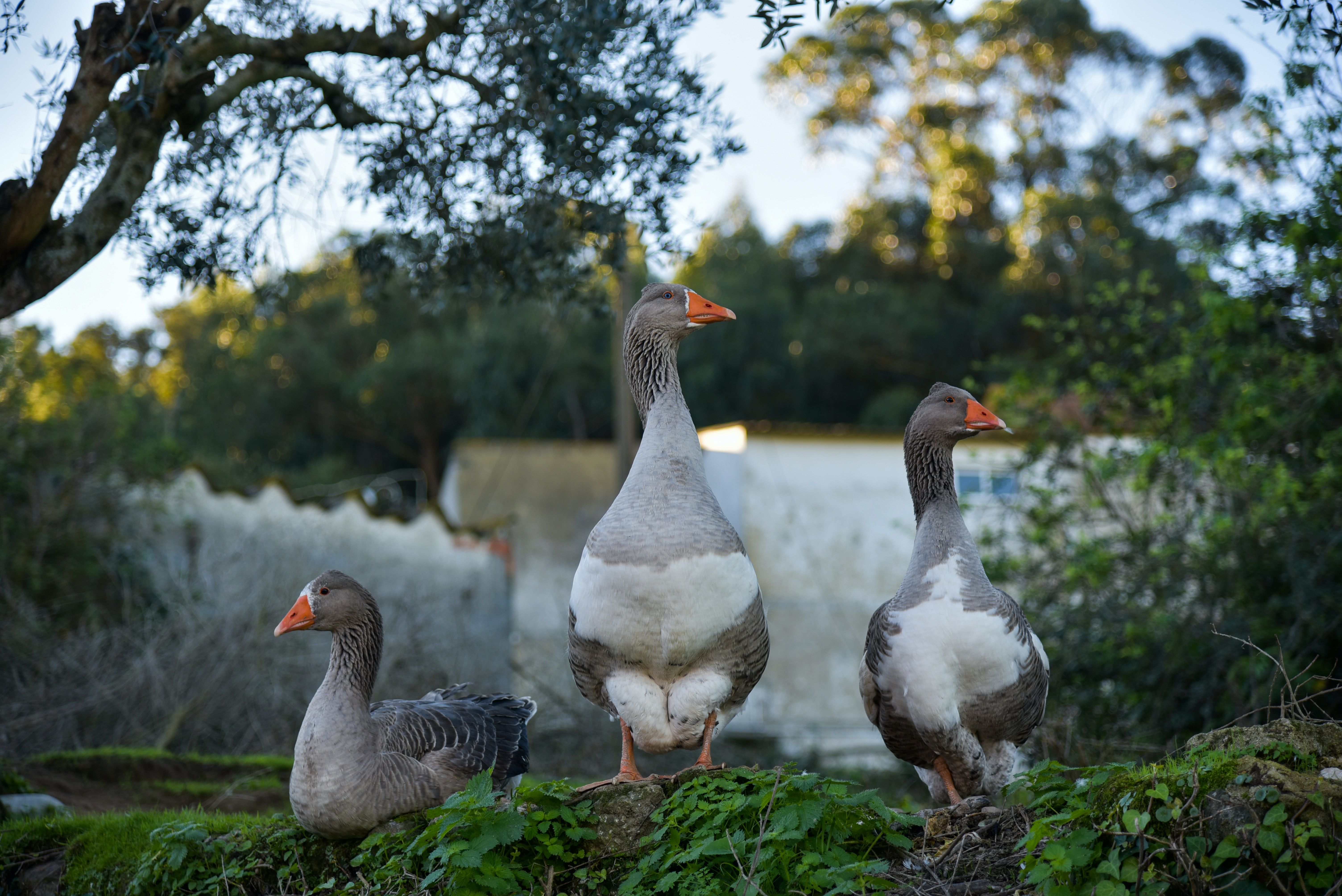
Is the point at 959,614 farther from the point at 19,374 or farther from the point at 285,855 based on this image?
the point at 19,374

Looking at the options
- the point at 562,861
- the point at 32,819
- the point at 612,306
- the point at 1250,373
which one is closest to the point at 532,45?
the point at 612,306

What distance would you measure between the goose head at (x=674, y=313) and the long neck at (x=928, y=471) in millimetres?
1215

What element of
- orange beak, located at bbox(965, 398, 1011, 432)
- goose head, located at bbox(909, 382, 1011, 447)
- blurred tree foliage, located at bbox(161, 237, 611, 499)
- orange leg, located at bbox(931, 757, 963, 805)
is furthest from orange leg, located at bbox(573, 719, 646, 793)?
blurred tree foliage, located at bbox(161, 237, 611, 499)

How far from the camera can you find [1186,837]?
3.40m

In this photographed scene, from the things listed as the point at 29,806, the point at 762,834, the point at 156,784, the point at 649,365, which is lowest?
the point at 156,784

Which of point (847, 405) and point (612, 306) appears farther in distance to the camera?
point (847, 405)

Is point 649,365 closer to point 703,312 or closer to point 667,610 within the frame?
point 703,312

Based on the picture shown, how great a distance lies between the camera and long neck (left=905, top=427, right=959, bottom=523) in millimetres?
5441

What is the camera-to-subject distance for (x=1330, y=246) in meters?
8.51

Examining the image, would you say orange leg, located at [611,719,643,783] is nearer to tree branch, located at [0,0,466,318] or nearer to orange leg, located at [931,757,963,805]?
orange leg, located at [931,757,963,805]

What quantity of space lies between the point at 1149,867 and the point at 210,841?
4145mm

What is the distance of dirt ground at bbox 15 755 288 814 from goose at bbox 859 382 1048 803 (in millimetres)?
4390

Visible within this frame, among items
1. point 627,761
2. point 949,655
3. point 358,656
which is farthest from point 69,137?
point 949,655

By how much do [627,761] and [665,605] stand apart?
34.3 inches
